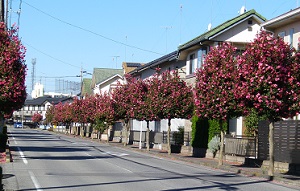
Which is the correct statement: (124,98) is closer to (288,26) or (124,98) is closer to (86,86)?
(288,26)

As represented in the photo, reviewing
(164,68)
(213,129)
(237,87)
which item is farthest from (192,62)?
(237,87)

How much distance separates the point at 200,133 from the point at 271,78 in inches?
640

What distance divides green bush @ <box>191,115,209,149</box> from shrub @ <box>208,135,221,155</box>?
9.34ft

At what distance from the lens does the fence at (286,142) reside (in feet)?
75.2

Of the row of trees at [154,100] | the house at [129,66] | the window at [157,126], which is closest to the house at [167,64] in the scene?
the row of trees at [154,100]

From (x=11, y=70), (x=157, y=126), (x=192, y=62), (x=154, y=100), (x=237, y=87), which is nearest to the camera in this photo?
(x=237, y=87)

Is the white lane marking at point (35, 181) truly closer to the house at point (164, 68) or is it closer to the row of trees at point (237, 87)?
the row of trees at point (237, 87)

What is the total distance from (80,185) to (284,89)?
9.17 m

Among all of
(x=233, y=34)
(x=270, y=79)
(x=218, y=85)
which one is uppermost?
A: (x=233, y=34)

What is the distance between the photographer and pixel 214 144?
31875 mm

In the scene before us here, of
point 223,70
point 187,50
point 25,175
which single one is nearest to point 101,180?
point 25,175

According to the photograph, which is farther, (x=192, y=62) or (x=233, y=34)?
(x=192, y=62)

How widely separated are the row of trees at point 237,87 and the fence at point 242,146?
8.89ft

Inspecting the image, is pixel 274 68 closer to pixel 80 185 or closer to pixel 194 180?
pixel 194 180
